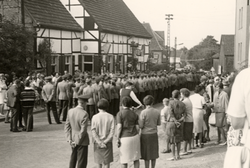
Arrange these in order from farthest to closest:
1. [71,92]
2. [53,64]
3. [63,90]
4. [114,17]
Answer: [114,17] → [53,64] → [71,92] → [63,90]

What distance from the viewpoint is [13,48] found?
21.6 metres

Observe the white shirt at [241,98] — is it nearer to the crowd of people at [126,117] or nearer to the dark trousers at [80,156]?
the crowd of people at [126,117]

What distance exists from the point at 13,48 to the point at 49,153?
1264 centimetres

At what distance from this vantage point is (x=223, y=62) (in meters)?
60.0

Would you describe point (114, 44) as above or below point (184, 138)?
above

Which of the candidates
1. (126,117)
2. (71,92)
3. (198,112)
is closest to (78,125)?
(126,117)

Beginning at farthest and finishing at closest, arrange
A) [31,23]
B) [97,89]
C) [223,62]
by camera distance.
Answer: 1. [223,62]
2. [31,23]
3. [97,89]

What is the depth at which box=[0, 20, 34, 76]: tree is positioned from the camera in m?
21.3

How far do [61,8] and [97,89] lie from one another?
18.6 metres

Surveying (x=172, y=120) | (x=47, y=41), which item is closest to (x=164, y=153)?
(x=172, y=120)

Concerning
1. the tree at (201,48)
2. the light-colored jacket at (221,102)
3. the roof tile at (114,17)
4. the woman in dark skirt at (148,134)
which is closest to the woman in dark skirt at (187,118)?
the light-colored jacket at (221,102)

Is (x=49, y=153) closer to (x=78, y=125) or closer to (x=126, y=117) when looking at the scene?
(x=78, y=125)

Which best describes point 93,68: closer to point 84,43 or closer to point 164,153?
point 84,43

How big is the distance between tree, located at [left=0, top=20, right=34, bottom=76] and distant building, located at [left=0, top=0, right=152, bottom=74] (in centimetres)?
116
